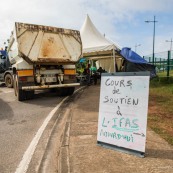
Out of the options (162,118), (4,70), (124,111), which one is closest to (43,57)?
(162,118)

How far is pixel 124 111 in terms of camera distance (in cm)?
470

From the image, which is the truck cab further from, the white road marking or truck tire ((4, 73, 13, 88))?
the white road marking

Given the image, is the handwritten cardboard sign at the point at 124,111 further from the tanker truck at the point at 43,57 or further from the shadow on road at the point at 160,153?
the tanker truck at the point at 43,57

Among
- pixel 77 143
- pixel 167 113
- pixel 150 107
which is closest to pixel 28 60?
pixel 150 107

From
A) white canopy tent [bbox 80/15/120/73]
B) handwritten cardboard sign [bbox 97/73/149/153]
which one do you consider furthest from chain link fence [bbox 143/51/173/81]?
handwritten cardboard sign [bbox 97/73/149/153]

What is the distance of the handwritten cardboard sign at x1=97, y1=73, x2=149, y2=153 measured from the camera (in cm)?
444

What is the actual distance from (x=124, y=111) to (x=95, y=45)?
14840 millimetres

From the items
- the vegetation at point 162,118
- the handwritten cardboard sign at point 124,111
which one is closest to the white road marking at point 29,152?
the handwritten cardboard sign at point 124,111

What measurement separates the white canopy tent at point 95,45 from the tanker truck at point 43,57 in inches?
217

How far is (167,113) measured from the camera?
27.2 ft

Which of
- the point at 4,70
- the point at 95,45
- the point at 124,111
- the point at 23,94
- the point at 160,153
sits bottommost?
the point at 160,153

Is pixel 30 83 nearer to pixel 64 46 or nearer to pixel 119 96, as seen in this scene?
pixel 64 46

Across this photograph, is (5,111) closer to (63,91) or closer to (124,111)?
(63,91)

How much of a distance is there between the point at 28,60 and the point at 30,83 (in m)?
0.94
